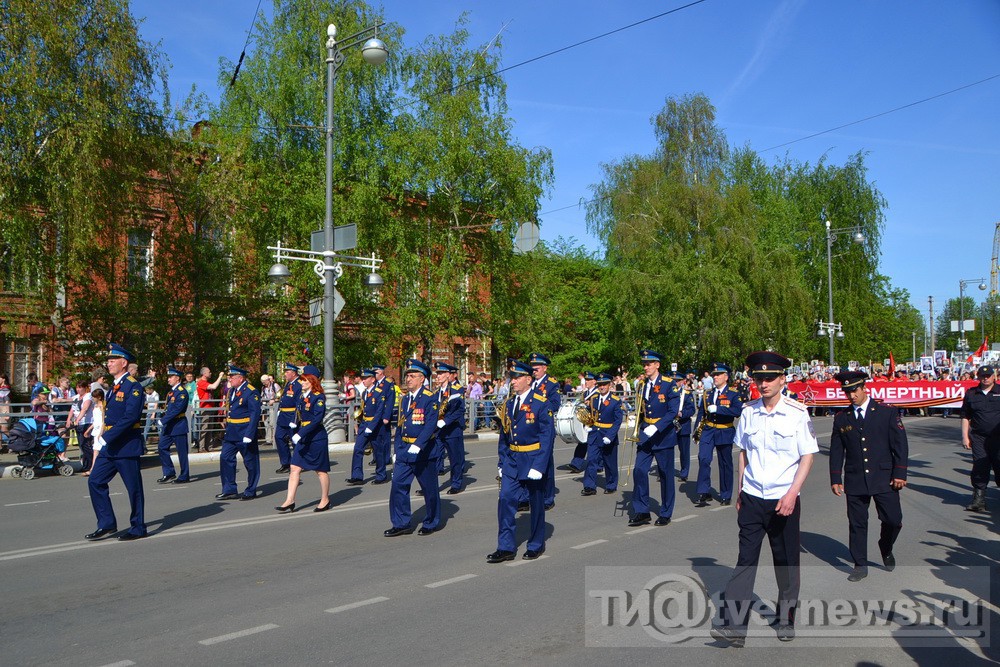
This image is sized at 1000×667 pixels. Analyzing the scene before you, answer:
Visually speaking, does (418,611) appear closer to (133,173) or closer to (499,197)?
(133,173)

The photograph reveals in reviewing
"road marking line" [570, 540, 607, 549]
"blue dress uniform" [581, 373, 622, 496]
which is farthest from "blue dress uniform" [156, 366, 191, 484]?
"road marking line" [570, 540, 607, 549]

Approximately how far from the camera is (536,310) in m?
34.1

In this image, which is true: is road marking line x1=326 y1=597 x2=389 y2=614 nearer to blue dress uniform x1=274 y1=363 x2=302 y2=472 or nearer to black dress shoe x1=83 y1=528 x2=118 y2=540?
black dress shoe x1=83 y1=528 x2=118 y2=540

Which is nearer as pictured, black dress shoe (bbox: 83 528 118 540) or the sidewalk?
black dress shoe (bbox: 83 528 118 540)

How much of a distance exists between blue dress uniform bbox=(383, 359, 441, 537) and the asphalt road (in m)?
0.23

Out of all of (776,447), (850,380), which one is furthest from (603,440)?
(776,447)

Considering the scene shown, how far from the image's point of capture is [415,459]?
30.3ft

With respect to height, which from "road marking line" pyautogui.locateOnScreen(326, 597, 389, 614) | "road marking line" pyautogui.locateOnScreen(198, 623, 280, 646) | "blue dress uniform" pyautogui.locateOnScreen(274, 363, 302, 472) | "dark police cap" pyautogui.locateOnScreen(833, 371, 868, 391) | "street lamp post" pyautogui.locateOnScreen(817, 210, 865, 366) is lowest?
"road marking line" pyautogui.locateOnScreen(326, 597, 389, 614)

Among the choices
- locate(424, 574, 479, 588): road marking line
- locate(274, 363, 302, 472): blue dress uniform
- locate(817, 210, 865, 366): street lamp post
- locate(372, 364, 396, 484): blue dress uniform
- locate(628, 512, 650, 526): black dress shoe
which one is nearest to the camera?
locate(424, 574, 479, 588): road marking line

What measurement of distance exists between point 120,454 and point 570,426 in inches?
287

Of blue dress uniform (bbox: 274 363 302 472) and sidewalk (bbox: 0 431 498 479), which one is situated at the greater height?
blue dress uniform (bbox: 274 363 302 472)

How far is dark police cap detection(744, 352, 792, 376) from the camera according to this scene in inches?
225

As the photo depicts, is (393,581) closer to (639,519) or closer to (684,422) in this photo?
(639,519)

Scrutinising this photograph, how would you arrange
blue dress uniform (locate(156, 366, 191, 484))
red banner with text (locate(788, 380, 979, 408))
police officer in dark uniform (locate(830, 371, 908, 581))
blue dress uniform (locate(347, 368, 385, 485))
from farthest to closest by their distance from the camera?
red banner with text (locate(788, 380, 979, 408)) < blue dress uniform (locate(156, 366, 191, 484)) < blue dress uniform (locate(347, 368, 385, 485)) < police officer in dark uniform (locate(830, 371, 908, 581))
